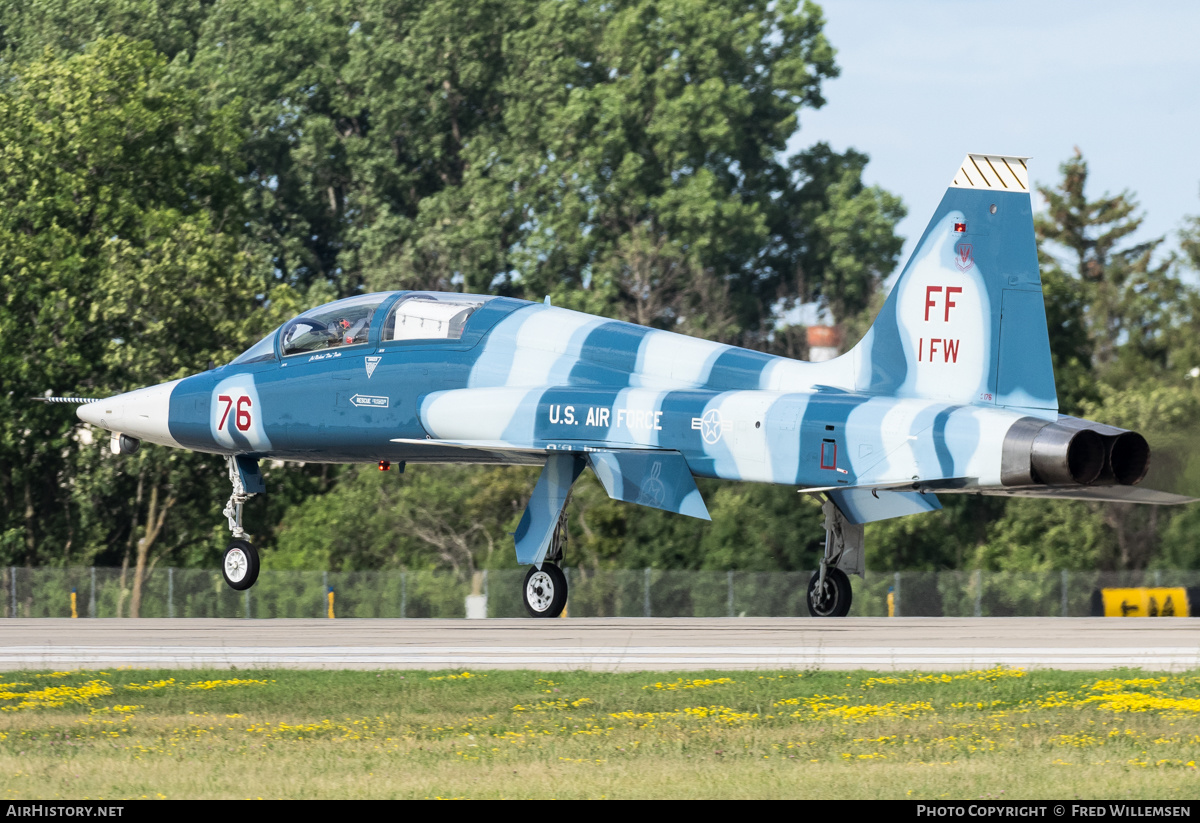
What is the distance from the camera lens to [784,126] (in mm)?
80562

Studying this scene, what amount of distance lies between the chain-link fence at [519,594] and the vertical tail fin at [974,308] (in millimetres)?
20156

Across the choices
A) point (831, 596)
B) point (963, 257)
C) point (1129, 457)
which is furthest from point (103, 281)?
point (1129, 457)

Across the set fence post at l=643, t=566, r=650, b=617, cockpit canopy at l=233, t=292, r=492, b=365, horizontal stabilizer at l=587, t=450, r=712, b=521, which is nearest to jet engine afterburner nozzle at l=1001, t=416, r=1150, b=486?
horizontal stabilizer at l=587, t=450, r=712, b=521

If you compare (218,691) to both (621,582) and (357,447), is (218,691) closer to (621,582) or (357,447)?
(357,447)

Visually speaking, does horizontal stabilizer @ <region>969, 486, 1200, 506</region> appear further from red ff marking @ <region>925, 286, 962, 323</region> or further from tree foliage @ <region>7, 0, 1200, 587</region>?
tree foliage @ <region>7, 0, 1200, 587</region>

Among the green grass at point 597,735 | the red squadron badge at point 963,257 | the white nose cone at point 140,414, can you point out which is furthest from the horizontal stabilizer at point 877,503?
the white nose cone at point 140,414

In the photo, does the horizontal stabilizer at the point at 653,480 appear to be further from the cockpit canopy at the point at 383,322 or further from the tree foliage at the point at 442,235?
the tree foliage at the point at 442,235

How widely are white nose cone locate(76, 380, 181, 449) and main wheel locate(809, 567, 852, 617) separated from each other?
975 cm

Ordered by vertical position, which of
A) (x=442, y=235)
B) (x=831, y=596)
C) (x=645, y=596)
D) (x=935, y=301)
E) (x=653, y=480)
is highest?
(x=442, y=235)

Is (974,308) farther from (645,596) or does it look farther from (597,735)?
(645,596)

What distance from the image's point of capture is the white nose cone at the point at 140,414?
2542 cm

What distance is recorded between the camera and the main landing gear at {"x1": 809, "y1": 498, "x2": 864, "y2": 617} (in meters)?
22.2

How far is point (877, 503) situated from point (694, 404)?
2600 millimetres

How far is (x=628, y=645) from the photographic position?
1805 centimetres
